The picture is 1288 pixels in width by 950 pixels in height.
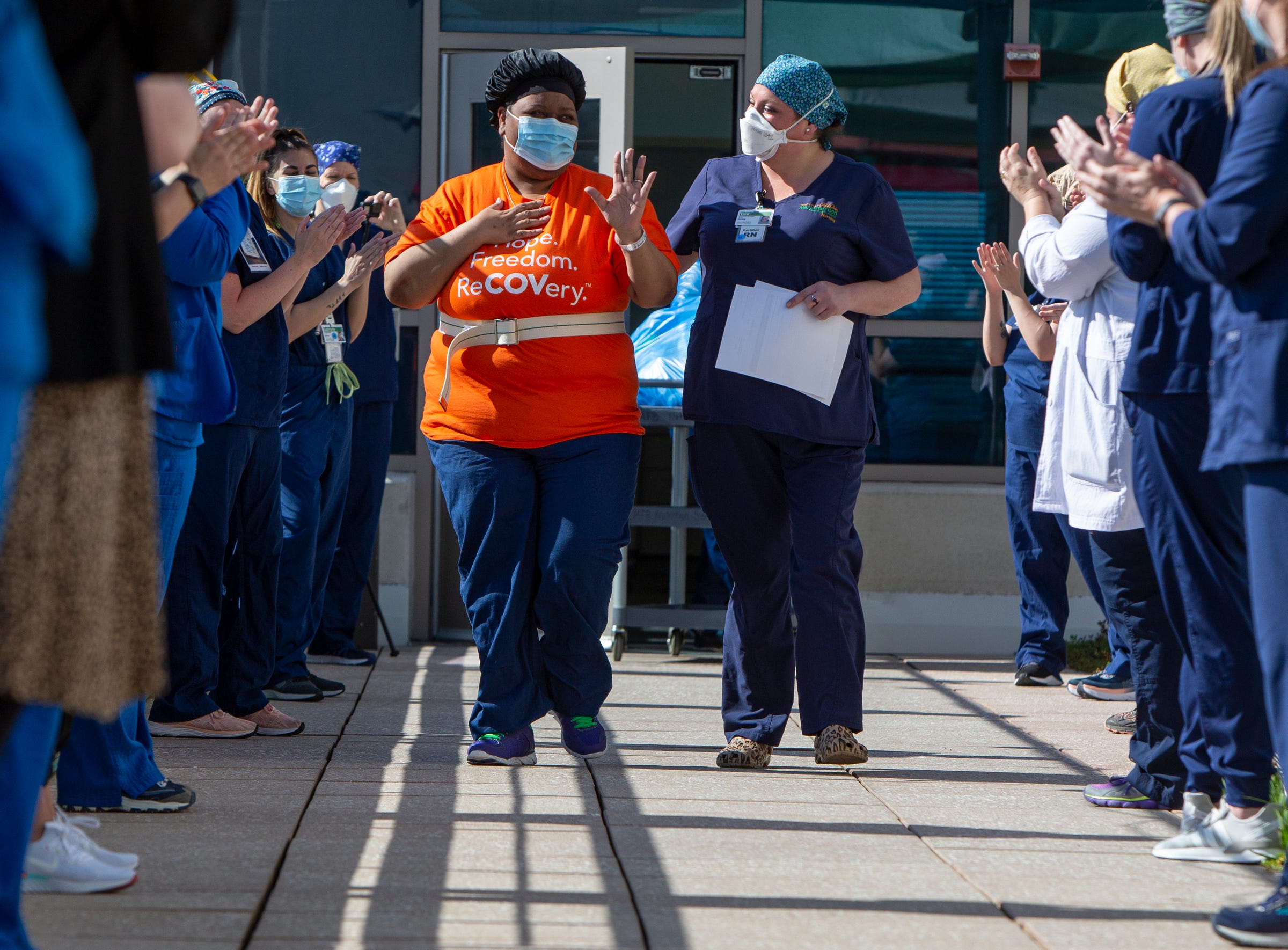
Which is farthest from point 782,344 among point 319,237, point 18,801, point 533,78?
point 18,801

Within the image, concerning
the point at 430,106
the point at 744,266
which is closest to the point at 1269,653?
the point at 744,266

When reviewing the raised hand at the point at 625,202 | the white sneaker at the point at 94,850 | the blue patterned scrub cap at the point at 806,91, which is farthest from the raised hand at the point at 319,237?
the white sneaker at the point at 94,850

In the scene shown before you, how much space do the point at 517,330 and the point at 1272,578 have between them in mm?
2205

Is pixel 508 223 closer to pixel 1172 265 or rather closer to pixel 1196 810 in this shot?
pixel 1172 265

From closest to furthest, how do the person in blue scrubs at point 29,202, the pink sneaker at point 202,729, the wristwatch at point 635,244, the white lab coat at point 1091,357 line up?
1. the person in blue scrubs at point 29,202
2. the white lab coat at point 1091,357
3. the wristwatch at point 635,244
4. the pink sneaker at point 202,729

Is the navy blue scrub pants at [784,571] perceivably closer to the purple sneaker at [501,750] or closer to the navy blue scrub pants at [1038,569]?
the purple sneaker at [501,750]

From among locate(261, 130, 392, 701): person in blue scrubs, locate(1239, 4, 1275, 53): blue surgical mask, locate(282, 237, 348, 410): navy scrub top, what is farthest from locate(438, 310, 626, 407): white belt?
locate(1239, 4, 1275, 53): blue surgical mask

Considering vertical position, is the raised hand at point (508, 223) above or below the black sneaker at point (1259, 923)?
above

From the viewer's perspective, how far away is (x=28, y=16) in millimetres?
1791

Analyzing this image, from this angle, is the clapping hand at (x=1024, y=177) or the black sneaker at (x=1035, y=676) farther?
the black sneaker at (x=1035, y=676)

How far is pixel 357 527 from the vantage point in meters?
6.32

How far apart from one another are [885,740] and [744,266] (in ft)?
5.27

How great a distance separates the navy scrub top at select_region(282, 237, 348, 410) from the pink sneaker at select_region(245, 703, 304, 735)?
126cm

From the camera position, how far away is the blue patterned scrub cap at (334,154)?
19.4 ft
